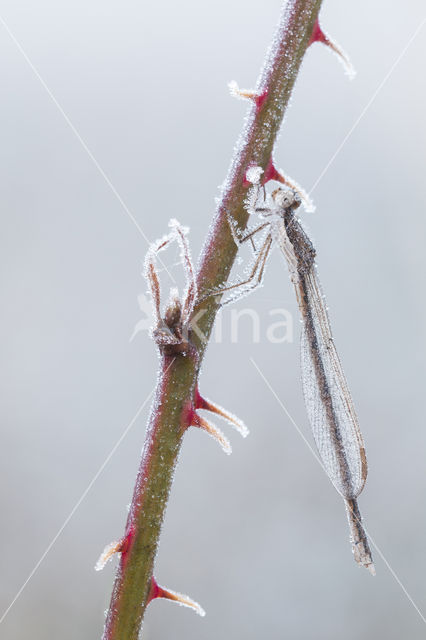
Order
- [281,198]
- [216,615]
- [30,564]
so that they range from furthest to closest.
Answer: [216,615] < [30,564] < [281,198]

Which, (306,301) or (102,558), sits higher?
(306,301)

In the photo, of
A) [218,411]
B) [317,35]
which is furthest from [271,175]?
[218,411]

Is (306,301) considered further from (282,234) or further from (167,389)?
(167,389)

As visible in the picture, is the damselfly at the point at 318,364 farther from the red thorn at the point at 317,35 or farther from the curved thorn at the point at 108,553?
the curved thorn at the point at 108,553

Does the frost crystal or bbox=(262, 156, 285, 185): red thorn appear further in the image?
bbox=(262, 156, 285, 185): red thorn

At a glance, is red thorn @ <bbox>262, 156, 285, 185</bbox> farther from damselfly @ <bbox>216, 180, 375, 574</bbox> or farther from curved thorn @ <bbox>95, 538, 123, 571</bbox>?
curved thorn @ <bbox>95, 538, 123, 571</bbox>

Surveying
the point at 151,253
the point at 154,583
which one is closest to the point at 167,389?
the point at 151,253

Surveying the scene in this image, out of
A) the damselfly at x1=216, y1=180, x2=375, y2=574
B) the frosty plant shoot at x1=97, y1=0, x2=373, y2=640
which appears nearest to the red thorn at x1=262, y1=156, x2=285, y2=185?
the frosty plant shoot at x1=97, y1=0, x2=373, y2=640
